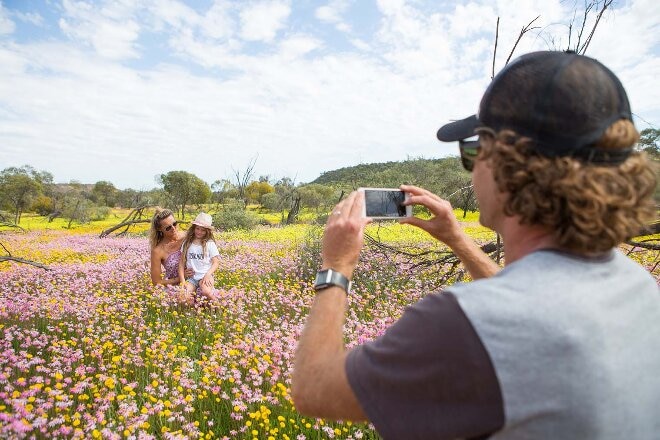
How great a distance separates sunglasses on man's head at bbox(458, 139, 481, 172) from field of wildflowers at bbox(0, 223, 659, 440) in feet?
7.03

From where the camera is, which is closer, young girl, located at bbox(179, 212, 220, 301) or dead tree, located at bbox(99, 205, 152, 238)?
young girl, located at bbox(179, 212, 220, 301)

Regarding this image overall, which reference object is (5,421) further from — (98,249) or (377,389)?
(98,249)

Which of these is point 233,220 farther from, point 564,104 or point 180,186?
point 180,186

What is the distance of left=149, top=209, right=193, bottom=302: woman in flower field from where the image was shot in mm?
7012

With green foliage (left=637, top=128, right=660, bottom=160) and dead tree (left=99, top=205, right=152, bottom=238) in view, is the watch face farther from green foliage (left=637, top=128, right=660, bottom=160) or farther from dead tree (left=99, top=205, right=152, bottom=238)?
dead tree (left=99, top=205, right=152, bottom=238)

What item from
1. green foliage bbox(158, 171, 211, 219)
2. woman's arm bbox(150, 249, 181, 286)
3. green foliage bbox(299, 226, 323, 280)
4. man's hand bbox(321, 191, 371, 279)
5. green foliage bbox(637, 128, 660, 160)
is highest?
green foliage bbox(158, 171, 211, 219)

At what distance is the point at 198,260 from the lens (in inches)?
279

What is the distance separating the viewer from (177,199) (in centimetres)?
5975

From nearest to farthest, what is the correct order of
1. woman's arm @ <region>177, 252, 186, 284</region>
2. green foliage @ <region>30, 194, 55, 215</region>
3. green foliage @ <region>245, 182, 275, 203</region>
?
woman's arm @ <region>177, 252, 186, 284</region>, green foliage @ <region>30, 194, 55, 215</region>, green foliage @ <region>245, 182, 275, 203</region>

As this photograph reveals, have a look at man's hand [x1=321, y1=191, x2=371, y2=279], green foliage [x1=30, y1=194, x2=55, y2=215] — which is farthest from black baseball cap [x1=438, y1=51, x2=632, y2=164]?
green foliage [x1=30, y1=194, x2=55, y2=215]

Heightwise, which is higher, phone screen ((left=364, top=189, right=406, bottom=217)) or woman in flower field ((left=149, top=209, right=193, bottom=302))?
phone screen ((left=364, top=189, right=406, bottom=217))

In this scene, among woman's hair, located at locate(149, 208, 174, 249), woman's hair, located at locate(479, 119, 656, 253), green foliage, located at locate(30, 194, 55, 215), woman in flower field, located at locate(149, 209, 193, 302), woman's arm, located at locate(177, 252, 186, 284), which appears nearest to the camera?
woman's hair, located at locate(479, 119, 656, 253)

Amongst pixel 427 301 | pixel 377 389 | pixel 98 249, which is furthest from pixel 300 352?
pixel 98 249

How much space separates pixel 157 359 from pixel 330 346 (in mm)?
3513
